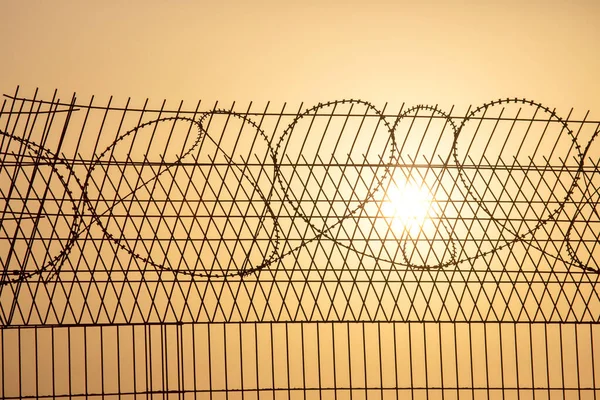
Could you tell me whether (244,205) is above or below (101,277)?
above

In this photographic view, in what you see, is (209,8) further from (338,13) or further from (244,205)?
(244,205)

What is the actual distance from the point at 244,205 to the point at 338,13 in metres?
1.41

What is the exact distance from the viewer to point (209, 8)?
5.97 m

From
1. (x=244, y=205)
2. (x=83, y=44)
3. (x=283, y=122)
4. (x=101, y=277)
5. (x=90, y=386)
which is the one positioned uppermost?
(x=83, y=44)

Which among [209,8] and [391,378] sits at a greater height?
[209,8]

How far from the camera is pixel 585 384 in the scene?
6.14 m

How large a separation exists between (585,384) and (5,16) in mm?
4457

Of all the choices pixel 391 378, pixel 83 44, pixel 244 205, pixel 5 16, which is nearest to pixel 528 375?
pixel 391 378

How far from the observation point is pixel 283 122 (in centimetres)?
616

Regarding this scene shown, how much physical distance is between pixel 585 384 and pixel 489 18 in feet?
8.18

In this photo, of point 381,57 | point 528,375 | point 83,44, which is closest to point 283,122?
point 381,57

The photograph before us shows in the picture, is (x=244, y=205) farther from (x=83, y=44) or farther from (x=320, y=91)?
(x=83, y=44)

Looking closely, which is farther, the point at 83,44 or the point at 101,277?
the point at 101,277

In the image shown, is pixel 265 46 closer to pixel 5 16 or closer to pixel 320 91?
pixel 320 91
